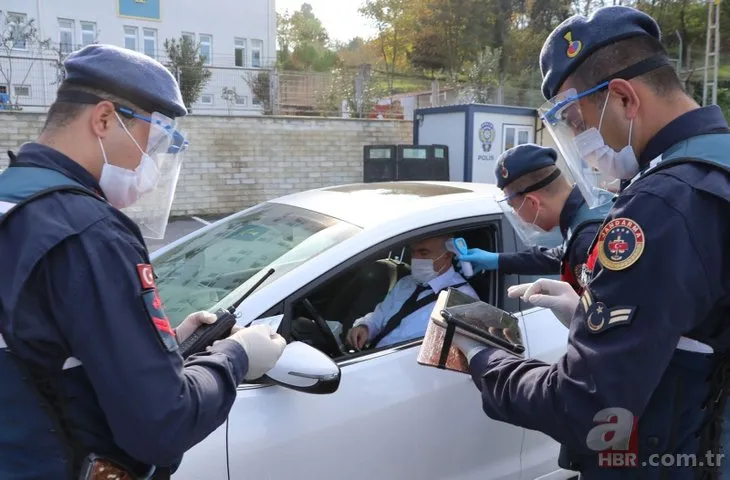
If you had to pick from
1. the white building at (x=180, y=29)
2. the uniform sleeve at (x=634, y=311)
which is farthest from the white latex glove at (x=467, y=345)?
the white building at (x=180, y=29)

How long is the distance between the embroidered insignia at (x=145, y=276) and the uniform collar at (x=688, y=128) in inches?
44.1

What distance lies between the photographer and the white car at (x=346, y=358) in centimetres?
180

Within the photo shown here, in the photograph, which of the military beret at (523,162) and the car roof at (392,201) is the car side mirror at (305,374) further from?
the military beret at (523,162)

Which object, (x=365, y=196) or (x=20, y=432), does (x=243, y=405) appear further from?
(x=365, y=196)

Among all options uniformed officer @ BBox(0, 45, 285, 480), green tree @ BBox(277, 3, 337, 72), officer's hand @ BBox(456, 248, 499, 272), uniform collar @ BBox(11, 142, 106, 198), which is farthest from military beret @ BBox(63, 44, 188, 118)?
green tree @ BBox(277, 3, 337, 72)

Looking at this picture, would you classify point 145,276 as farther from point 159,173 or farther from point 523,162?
point 523,162

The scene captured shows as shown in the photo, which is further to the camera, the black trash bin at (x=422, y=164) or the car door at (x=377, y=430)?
the black trash bin at (x=422, y=164)

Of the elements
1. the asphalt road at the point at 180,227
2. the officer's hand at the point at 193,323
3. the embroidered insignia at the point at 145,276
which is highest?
the embroidered insignia at the point at 145,276

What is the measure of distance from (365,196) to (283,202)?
1.36ft

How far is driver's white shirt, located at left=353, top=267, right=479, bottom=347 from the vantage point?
2.40 meters

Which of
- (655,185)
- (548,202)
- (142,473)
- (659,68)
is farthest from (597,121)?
(142,473)

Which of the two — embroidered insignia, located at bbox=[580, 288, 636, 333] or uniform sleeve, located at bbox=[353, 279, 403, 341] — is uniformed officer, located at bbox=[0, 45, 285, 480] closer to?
embroidered insignia, located at bbox=[580, 288, 636, 333]

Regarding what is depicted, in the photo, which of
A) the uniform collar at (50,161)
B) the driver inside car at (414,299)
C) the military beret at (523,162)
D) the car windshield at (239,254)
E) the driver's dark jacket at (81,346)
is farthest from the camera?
the military beret at (523,162)

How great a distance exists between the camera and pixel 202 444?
67.3 inches
